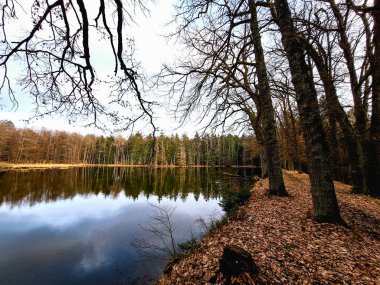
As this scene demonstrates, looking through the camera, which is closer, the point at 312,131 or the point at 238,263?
the point at 238,263

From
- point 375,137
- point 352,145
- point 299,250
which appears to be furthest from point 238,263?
point 352,145

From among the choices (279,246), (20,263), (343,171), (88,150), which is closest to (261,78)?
(279,246)

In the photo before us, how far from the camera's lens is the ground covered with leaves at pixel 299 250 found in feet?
11.0

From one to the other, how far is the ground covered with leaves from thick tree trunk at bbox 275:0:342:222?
18.4 inches

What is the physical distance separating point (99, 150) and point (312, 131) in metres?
81.0

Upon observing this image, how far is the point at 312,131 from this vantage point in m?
5.40

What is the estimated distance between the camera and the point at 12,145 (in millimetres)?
50719

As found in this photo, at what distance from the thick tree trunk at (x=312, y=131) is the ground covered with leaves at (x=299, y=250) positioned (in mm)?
468

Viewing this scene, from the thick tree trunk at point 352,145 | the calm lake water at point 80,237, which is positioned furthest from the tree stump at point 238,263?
the thick tree trunk at point 352,145

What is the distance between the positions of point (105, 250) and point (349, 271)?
27.7ft

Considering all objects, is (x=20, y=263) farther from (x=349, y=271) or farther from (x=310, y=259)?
(x=349, y=271)

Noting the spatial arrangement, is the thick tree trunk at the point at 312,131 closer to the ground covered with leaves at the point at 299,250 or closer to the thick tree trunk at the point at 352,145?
the ground covered with leaves at the point at 299,250

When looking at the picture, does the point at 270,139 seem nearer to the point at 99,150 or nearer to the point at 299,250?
the point at 299,250

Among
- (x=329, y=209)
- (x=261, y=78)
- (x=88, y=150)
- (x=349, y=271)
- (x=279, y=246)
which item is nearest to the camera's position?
(x=349, y=271)
